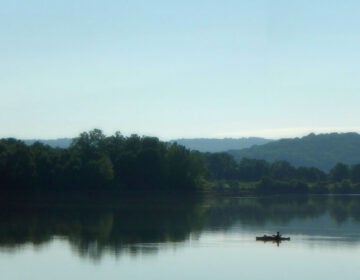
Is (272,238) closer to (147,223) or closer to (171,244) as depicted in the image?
(171,244)

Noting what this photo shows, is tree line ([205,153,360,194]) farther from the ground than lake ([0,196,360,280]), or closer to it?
farther from the ground

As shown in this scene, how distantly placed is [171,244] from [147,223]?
1274cm

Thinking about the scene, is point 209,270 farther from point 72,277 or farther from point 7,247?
point 7,247

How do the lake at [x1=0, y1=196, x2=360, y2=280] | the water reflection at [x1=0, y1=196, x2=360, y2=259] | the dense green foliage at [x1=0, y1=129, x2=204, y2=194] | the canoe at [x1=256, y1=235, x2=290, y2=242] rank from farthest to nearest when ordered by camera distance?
the dense green foliage at [x1=0, y1=129, x2=204, y2=194]
the canoe at [x1=256, y1=235, x2=290, y2=242]
the water reflection at [x1=0, y1=196, x2=360, y2=259]
the lake at [x1=0, y1=196, x2=360, y2=280]

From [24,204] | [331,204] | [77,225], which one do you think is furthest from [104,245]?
[331,204]

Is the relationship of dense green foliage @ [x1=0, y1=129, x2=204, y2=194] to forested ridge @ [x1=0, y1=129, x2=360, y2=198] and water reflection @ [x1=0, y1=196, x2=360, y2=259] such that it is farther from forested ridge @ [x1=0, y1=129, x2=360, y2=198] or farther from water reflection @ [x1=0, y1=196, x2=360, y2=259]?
water reflection @ [x1=0, y1=196, x2=360, y2=259]

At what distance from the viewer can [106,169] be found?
8994 cm

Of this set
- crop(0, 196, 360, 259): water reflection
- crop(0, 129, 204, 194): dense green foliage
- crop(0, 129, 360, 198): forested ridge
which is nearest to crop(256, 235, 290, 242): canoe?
crop(0, 196, 360, 259): water reflection

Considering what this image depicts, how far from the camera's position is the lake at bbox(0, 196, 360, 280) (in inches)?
1467

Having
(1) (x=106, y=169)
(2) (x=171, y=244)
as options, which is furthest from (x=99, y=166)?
(2) (x=171, y=244)

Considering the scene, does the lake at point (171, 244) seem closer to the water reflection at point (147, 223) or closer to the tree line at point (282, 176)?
the water reflection at point (147, 223)

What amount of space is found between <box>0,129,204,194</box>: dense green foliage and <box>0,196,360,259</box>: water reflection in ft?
13.0

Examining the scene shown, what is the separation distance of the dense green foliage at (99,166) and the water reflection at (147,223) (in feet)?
13.0

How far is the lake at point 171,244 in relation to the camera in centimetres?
3725
